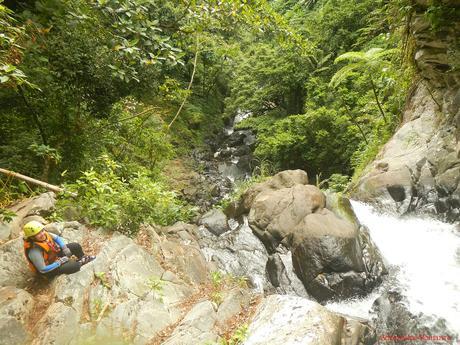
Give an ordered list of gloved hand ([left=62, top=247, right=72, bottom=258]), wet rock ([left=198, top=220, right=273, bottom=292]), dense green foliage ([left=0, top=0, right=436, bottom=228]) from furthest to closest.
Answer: wet rock ([left=198, top=220, right=273, bottom=292]) → gloved hand ([left=62, top=247, right=72, bottom=258]) → dense green foliage ([left=0, top=0, right=436, bottom=228])

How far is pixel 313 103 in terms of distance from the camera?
13.2 metres

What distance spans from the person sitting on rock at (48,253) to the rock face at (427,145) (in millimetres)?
7179

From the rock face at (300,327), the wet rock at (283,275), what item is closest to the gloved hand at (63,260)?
the rock face at (300,327)

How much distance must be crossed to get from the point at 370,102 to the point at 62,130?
9.90 meters

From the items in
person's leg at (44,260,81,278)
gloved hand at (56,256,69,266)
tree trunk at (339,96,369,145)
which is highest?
tree trunk at (339,96,369,145)

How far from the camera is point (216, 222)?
10672 mm

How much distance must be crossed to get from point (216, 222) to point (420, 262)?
5856 mm

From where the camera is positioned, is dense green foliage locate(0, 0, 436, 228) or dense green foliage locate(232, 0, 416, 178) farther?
dense green foliage locate(232, 0, 416, 178)

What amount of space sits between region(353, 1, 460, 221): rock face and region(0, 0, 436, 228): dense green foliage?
679mm

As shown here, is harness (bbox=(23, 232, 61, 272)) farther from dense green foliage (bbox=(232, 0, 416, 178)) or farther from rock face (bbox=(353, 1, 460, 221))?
dense green foliage (bbox=(232, 0, 416, 178))

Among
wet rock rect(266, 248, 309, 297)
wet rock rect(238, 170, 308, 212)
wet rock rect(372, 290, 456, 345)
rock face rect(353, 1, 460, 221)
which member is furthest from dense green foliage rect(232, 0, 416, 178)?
wet rock rect(372, 290, 456, 345)

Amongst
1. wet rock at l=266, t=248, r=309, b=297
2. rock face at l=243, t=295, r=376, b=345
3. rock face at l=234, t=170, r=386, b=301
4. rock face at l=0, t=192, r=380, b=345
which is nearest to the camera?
rock face at l=243, t=295, r=376, b=345

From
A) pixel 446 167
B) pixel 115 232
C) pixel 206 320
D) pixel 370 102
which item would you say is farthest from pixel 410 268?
pixel 370 102

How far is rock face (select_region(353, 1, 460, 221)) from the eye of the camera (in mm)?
7402
